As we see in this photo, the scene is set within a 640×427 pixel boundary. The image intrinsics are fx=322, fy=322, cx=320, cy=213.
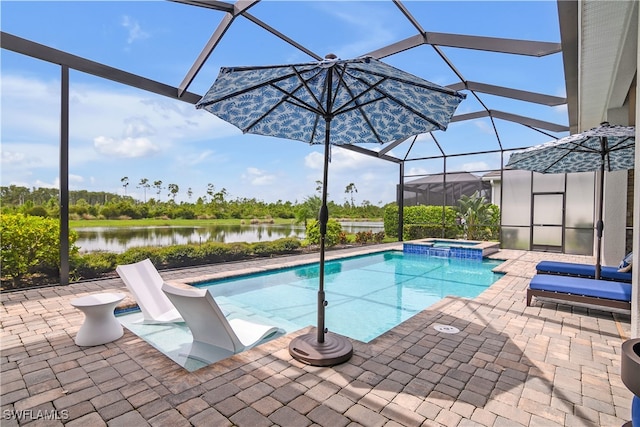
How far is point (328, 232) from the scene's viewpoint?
41.9 ft

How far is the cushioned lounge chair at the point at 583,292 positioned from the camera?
430cm

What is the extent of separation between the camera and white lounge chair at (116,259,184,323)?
4348 mm

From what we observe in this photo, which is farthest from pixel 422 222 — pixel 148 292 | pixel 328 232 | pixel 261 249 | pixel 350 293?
pixel 148 292

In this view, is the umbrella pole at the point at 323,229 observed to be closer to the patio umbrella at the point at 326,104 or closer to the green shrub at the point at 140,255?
the patio umbrella at the point at 326,104

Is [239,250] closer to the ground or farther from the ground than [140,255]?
closer to the ground

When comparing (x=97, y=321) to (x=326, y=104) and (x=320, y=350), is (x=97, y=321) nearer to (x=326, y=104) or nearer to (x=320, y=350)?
(x=320, y=350)

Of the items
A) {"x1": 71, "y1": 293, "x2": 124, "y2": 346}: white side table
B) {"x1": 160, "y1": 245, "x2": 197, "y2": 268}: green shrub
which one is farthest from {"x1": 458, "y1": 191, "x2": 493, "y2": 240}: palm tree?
{"x1": 71, "y1": 293, "x2": 124, "y2": 346}: white side table

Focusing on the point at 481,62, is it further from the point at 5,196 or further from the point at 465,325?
the point at 5,196

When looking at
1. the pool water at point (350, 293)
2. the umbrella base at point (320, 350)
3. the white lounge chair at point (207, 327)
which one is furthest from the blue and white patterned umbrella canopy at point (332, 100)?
the pool water at point (350, 293)

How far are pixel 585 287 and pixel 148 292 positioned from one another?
6214 millimetres

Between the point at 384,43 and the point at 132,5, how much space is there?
511 centimetres

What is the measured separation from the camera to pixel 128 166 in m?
9.66

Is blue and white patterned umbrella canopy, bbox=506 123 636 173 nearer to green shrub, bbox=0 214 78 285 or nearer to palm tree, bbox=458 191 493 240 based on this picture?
palm tree, bbox=458 191 493 240

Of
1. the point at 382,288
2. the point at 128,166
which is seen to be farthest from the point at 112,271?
the point at 382,288
